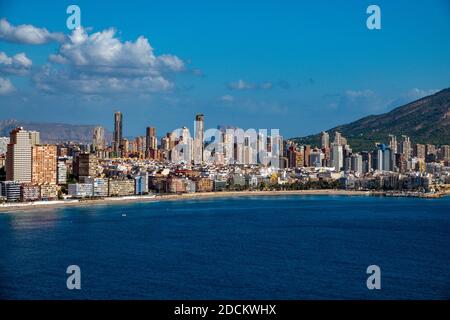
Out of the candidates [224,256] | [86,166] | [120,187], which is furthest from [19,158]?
[224,256]

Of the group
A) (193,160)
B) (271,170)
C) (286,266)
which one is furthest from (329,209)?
(193,160)

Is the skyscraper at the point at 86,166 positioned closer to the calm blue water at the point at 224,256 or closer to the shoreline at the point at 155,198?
the shoreline at the point at 155,198

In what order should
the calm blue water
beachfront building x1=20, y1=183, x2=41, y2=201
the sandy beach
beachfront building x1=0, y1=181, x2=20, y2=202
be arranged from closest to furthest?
1. the calm blue water
2. the sandy beach
3. beachfront building x1=0, y1=181, x2=20, y2=202
4. beachfront building x1=20, y1=183, x2=41, y2=201

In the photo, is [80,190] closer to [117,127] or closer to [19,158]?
[19,158]

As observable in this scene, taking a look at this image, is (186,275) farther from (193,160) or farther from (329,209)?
(193,160)

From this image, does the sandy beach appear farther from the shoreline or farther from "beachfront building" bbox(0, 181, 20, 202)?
"beachfront building" bbox(0, 181, 20, 202)

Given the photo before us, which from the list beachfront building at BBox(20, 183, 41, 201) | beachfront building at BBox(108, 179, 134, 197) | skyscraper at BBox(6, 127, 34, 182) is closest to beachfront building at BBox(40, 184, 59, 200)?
beachfront building at BBox(20, 183, 41, 201)
